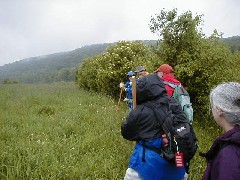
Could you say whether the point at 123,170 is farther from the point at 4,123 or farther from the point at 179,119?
the point at 4,123

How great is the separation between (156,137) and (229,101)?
1.38 metres

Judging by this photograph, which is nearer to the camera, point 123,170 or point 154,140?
point 154,140

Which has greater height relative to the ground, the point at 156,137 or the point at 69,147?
the point at 156,137

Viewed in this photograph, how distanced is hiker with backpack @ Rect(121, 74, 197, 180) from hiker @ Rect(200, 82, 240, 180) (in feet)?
3.88

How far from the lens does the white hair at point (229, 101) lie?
2.25m

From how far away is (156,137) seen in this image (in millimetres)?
3529

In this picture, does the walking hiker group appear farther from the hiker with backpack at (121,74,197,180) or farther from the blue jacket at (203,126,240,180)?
the blue jacket at (203,126,240,180)

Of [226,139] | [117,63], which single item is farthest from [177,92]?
[117,63]

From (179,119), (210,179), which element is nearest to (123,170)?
(179,119)

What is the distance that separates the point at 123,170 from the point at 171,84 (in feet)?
5.91

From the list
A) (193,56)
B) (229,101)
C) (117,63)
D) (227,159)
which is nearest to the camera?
(227,159)

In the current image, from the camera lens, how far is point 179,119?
11.9ft

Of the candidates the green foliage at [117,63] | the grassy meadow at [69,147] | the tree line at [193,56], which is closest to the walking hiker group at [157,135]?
the grassy meadow at [69,147]

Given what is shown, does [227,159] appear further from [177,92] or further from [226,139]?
[177,92]
